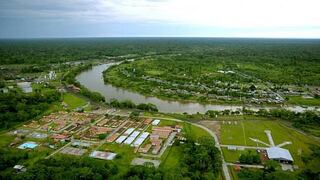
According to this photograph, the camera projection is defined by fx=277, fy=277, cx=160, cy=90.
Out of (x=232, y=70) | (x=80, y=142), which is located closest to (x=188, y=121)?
(x=80, y=142)

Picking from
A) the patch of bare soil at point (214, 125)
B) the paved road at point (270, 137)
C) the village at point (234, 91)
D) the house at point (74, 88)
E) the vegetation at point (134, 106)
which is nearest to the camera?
the paved road at point (270, 137)

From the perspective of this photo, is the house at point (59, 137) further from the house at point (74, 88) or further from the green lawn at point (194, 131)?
the house at point (74, 88)

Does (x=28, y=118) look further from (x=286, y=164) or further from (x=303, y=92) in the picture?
(x=303, y=92)

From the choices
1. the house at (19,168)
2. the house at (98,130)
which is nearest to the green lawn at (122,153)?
the house at (98,130)

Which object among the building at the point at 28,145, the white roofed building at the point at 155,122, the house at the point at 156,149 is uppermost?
the white roofed building at the point at 155,122

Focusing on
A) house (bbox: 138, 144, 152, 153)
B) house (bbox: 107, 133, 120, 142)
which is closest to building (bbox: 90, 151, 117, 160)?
house (bbox: 138, 144, 152, 153)

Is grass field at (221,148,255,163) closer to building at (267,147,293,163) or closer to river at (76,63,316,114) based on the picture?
building at (267,147,293,163)
